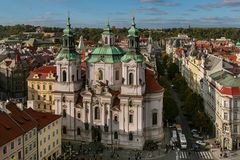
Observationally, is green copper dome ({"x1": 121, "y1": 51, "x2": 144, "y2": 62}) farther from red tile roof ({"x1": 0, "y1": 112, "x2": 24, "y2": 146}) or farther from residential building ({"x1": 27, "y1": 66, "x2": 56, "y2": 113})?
residential building ({"x1": 27, "y1": 66, "x2": 56, "y2": 113})

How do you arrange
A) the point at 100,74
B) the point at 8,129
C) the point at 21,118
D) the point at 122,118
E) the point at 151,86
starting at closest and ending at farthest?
the point at 8,129
the point at 21,118
the point at 122,118
the point at 151,86
the point at 100,74

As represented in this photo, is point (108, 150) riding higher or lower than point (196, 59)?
lower

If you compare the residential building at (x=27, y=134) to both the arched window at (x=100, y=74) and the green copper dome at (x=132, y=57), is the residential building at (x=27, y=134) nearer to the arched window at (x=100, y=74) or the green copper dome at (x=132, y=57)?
the arched window at (x=100, y=74)

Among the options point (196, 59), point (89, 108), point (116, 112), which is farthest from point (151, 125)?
point (196, 59)

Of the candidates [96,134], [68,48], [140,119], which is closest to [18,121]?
[96,134]

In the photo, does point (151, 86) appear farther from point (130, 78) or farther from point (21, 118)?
point (21, 118)

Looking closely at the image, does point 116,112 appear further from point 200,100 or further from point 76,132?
point 200,100
